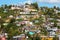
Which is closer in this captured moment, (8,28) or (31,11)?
(8,28)

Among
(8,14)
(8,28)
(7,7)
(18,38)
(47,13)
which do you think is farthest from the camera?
(7,7)

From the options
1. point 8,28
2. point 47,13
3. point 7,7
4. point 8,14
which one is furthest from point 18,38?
point 7,7

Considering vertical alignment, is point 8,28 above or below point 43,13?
above

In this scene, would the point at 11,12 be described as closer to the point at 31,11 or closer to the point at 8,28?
the point at 31,11

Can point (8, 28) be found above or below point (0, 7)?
above

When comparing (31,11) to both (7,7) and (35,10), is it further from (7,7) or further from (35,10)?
(7,7)

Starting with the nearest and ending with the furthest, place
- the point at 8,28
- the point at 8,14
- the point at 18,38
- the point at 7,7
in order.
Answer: the point at 18,38, the point at 8,28, the point at 8,14, the point at 7,7

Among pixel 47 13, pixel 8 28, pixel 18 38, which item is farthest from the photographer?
pixel 47 13

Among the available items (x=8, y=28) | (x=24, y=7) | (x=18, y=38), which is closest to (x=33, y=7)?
(x=24, y=7)

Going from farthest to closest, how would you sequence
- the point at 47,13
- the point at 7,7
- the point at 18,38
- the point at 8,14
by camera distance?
the point at 7,7, the point at 47,13, the point at 8,14, the point at 18,38
